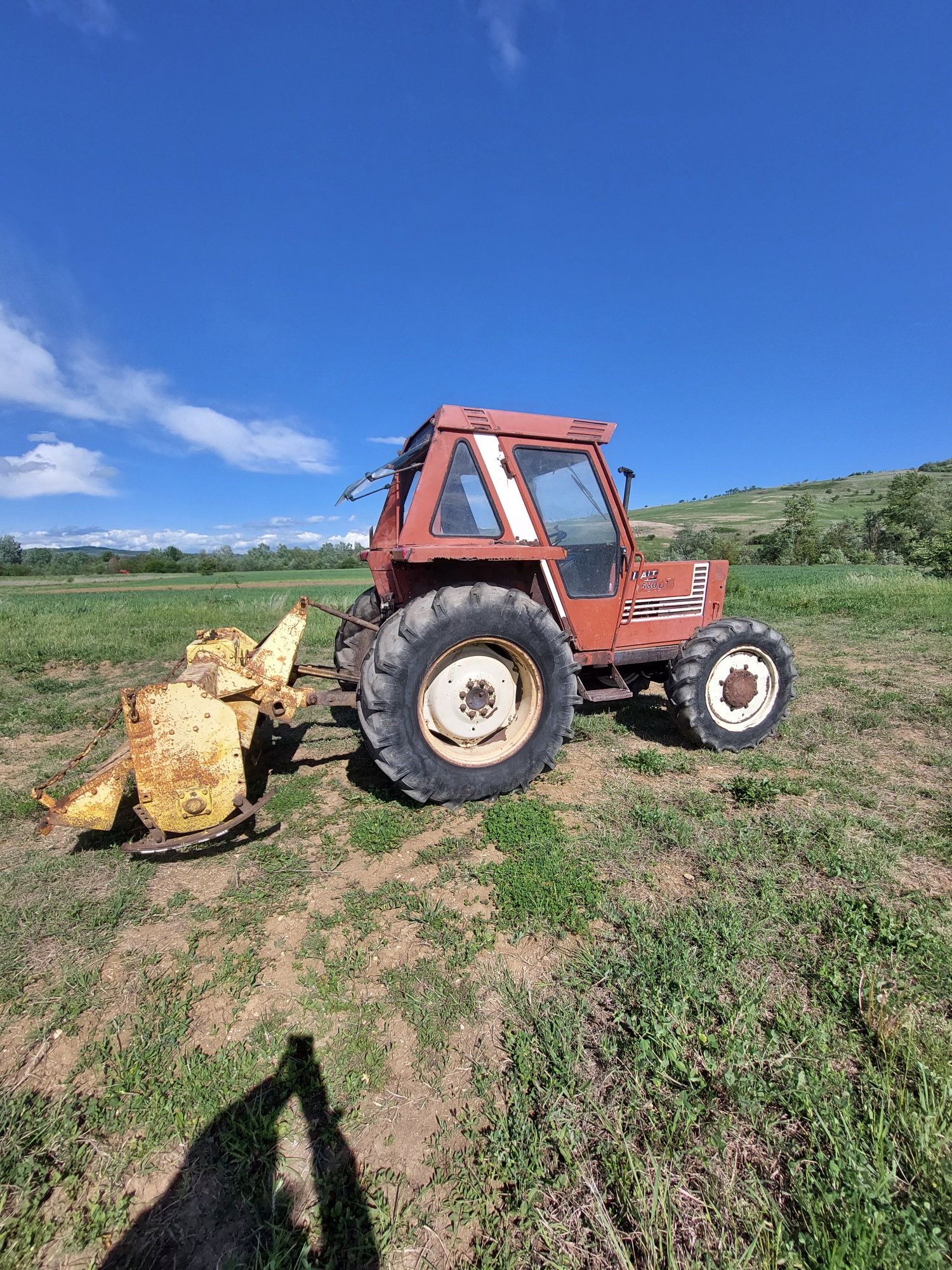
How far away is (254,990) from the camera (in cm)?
203

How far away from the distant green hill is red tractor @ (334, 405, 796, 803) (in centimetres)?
4287

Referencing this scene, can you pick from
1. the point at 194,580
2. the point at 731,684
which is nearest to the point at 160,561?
the point at 194,580

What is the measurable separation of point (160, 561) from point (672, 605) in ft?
208

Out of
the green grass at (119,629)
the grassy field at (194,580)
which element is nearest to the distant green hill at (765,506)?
the grassy field at (194,580)

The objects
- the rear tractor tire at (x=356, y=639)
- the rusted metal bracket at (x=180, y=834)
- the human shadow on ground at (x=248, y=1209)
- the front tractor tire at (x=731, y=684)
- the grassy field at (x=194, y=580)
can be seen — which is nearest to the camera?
the human shadow on ground at (x=248, y=1209)

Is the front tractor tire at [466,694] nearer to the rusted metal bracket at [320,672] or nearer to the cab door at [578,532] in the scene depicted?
the rusted metal bracket at [320,672]

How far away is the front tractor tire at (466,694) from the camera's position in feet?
10.1

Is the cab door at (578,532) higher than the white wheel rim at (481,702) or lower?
higher

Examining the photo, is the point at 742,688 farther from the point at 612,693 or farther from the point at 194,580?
the point at 194,580

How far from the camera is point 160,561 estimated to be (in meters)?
56.3

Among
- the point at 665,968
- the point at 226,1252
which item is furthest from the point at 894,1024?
the point at 226,1252

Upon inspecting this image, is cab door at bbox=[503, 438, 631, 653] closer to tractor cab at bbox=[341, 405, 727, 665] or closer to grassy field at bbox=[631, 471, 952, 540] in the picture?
tractor cab at bbox=[341, 405, 727, 665]

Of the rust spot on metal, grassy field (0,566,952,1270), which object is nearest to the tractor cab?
the rust spot on metal

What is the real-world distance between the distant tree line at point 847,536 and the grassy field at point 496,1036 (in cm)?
3186
